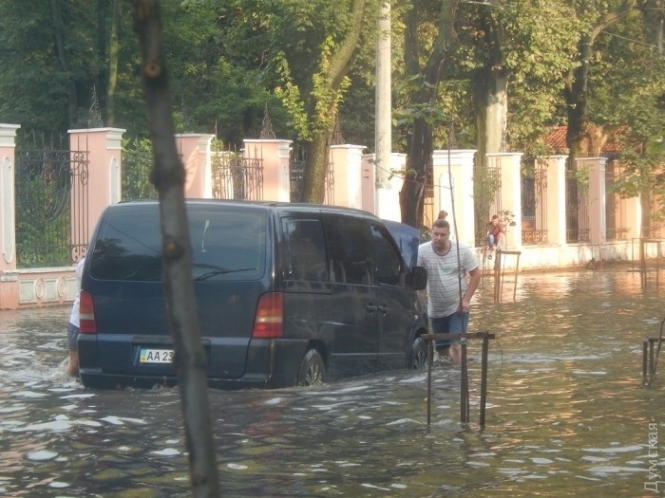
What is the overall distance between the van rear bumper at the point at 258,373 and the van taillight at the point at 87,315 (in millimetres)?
87

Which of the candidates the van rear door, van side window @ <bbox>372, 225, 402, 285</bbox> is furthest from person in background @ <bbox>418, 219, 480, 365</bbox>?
the van rear door

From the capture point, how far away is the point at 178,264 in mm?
3156

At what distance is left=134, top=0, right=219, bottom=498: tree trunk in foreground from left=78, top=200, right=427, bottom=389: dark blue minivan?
670 centimetres

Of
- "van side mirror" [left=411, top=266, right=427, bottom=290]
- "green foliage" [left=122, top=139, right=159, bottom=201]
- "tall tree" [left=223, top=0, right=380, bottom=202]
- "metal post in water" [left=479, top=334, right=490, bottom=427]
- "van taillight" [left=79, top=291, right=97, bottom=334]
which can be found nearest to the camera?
"metal post in water" [left=479, top=334, right=490, bottom=427]

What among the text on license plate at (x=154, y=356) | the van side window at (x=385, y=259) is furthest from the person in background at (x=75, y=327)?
the van side window at (x=385, y=259)

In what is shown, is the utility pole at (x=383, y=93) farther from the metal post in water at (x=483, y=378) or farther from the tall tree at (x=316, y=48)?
the metal post in water at (x=483, y=378)

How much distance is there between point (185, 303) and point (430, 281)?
9996 mm

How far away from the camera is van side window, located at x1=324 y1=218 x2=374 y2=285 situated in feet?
37.3

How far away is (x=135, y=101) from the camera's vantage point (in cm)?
4375

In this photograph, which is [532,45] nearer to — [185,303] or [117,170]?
[117,170]

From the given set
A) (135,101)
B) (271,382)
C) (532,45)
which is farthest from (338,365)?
(135,101)

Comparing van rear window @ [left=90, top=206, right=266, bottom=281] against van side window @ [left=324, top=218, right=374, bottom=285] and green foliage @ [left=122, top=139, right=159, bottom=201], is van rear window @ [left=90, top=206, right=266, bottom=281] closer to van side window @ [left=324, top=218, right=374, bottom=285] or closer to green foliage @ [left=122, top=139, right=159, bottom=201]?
van side window @ [left=324, top=218, right=374, bottom=285]

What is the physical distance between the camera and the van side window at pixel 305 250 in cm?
1057

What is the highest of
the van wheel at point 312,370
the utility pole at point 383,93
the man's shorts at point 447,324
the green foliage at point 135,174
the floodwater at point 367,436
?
the utility pole at point 383,93
